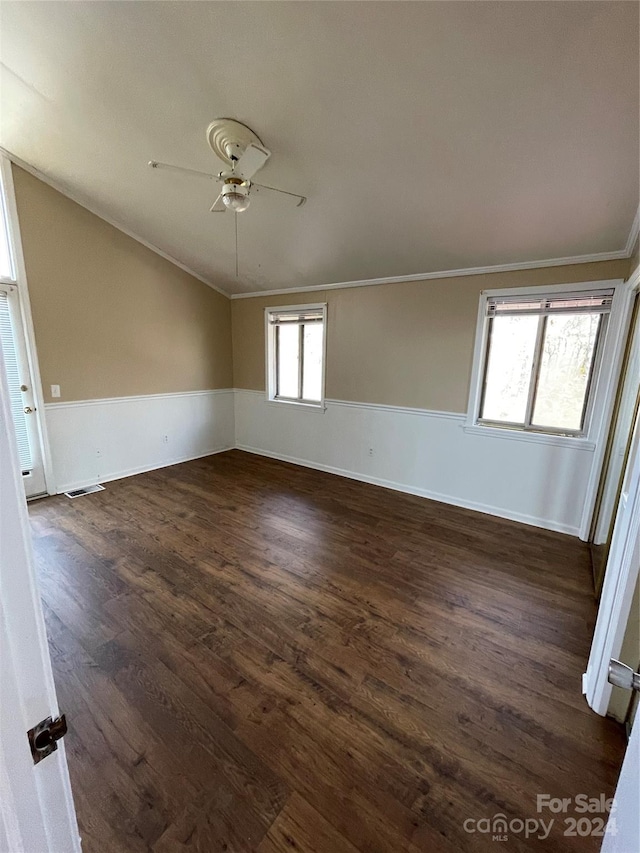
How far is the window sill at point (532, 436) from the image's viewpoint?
306cm

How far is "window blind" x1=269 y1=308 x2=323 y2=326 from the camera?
452 cm

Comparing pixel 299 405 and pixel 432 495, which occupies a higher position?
pixel 299 405

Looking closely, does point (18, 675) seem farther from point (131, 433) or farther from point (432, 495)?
point (131, 433)

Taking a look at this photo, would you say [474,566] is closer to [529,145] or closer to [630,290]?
[630,290]

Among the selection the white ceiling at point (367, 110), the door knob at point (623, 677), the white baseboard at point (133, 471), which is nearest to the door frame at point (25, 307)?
the white baseboard at point (133, 471)

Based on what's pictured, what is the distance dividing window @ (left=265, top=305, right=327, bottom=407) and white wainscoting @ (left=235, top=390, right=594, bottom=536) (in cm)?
25

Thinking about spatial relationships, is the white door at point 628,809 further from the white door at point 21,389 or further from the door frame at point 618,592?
the white door at point 21,389

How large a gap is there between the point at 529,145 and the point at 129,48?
2.26 meters

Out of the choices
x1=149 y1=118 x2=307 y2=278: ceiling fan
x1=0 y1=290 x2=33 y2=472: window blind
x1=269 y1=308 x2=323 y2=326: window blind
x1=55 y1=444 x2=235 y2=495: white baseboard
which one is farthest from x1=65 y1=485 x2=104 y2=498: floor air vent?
x1=149 y1=118 x2=307 y2=278: ceiling fan

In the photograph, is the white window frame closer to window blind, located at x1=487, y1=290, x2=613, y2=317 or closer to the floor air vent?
window blind, located at x1=487, y1=290, x2=613, y2=317

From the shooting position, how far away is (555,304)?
10.1 ft

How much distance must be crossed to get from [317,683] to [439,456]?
264 cm

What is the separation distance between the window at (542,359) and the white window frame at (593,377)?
0.08ft

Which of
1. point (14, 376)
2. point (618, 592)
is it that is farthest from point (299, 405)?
point (618, 592)
